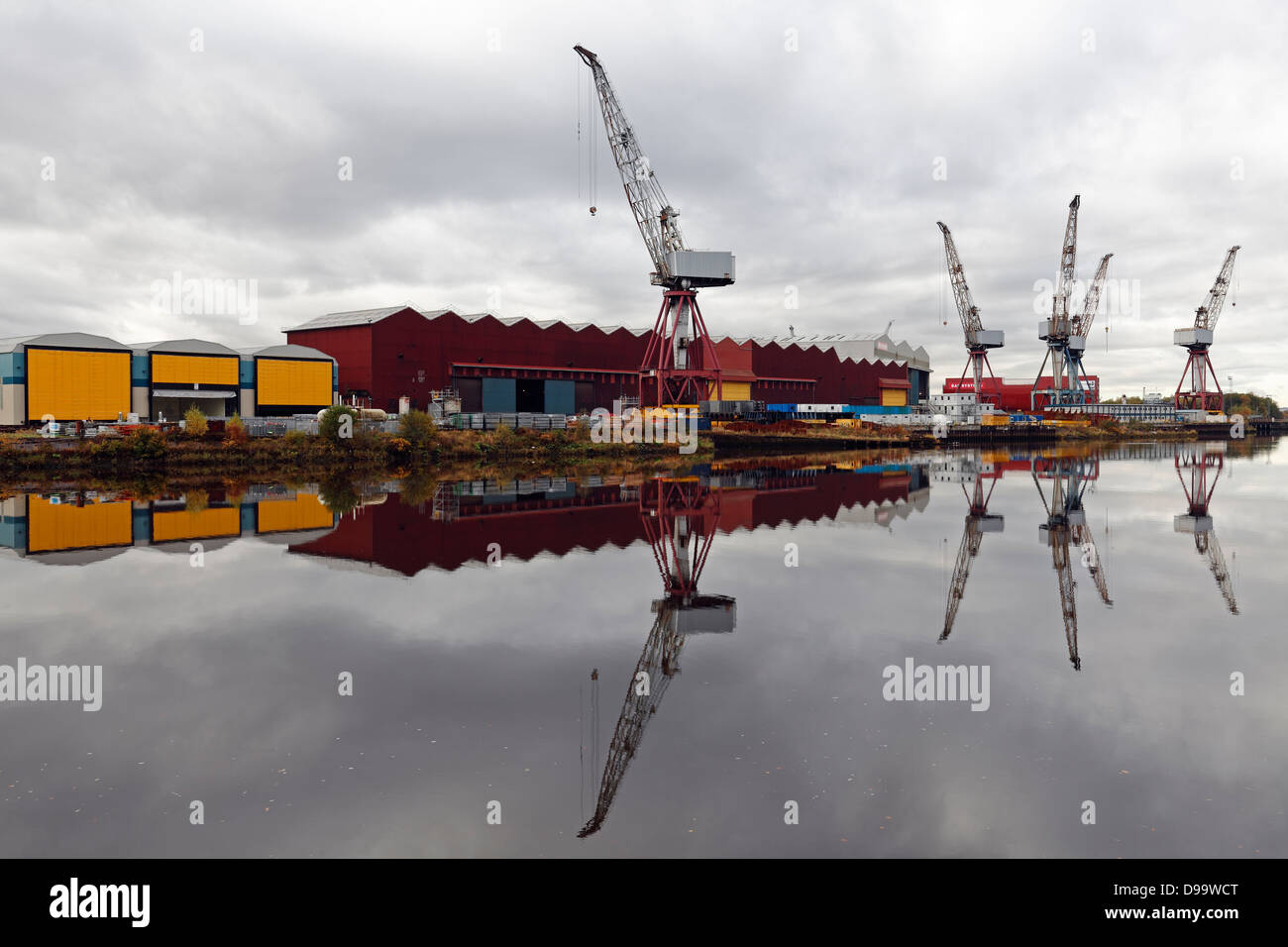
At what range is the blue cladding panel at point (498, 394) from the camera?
5334 centimetres

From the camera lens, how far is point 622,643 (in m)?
9.83

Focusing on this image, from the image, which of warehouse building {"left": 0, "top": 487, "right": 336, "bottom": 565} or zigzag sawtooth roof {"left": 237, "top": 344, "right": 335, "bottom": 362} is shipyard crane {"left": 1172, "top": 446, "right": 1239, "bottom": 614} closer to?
warehouse building {"left": 0, "top": 487, "right": 336, "bottom": 565}

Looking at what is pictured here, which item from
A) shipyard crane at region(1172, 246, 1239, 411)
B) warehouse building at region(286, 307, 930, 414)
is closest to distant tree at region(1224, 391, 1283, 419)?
shipyard crane at region(1172, 246, 1239, 411)

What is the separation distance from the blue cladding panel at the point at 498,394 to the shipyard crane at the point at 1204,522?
3786 cm

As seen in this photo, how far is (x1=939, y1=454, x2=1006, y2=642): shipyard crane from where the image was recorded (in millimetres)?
12055

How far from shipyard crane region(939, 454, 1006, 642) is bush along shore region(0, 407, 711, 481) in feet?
66.5

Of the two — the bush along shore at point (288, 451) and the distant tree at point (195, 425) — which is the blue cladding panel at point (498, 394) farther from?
the distant tree at point (195, 425)

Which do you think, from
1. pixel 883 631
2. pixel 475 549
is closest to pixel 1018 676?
pixel 883 631

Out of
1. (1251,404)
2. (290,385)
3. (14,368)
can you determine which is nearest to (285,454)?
(290,385)

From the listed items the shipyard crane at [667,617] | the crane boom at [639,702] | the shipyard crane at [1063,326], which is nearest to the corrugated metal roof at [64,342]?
the shipyard crane at [667,617]

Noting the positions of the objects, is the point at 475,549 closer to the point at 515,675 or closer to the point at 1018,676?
the point at 515,675

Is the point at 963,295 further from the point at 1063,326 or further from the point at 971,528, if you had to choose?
the point at 971,528

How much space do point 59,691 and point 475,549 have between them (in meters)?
8.81
